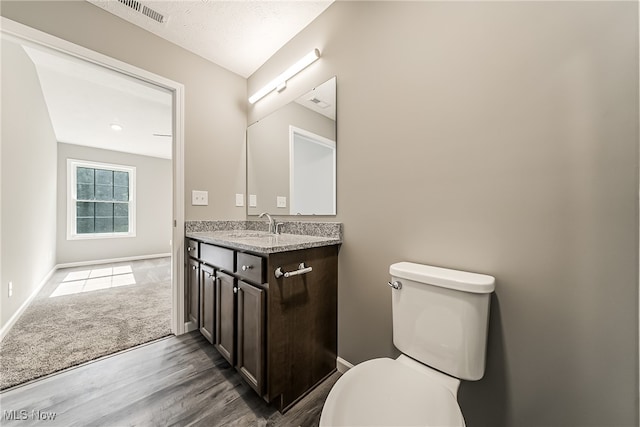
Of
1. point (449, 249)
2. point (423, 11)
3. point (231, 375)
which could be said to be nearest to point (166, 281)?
point (231, 375)

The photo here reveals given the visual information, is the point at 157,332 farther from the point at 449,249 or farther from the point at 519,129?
the point at 519,129

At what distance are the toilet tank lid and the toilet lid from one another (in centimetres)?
34

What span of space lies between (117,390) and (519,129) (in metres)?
2.34

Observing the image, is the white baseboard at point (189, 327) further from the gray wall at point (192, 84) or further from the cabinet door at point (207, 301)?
the gray wall at point (192, 84)

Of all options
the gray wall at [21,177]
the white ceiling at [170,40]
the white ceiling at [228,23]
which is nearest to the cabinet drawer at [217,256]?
the white ceiling at [170,40]

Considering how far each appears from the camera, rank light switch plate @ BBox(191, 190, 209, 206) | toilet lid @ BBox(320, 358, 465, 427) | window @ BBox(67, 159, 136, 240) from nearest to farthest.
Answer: toilet lid @ BBox(320, 358, 465, 427), light switch plate @ BBox(191, 190, 209, 206), window @ BBox(67, 159, 136, 240)

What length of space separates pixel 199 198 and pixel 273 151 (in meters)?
0.76

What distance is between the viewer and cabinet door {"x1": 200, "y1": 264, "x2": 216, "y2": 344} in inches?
60.3

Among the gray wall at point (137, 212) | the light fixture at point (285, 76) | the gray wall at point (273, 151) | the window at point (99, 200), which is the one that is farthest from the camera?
the window at point (99, 200)

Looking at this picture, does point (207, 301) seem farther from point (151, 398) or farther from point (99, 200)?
point (99, 200)

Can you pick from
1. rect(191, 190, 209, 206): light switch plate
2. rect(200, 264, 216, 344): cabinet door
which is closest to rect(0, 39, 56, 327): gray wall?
rect(191, 190, 209, 206): light switch plate

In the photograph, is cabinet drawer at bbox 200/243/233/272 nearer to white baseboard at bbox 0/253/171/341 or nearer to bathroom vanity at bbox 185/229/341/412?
bathroom vanity at bbox 185/229/341/412

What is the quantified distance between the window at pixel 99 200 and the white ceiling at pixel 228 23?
4.18 meters

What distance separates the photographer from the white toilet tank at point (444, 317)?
839mm
